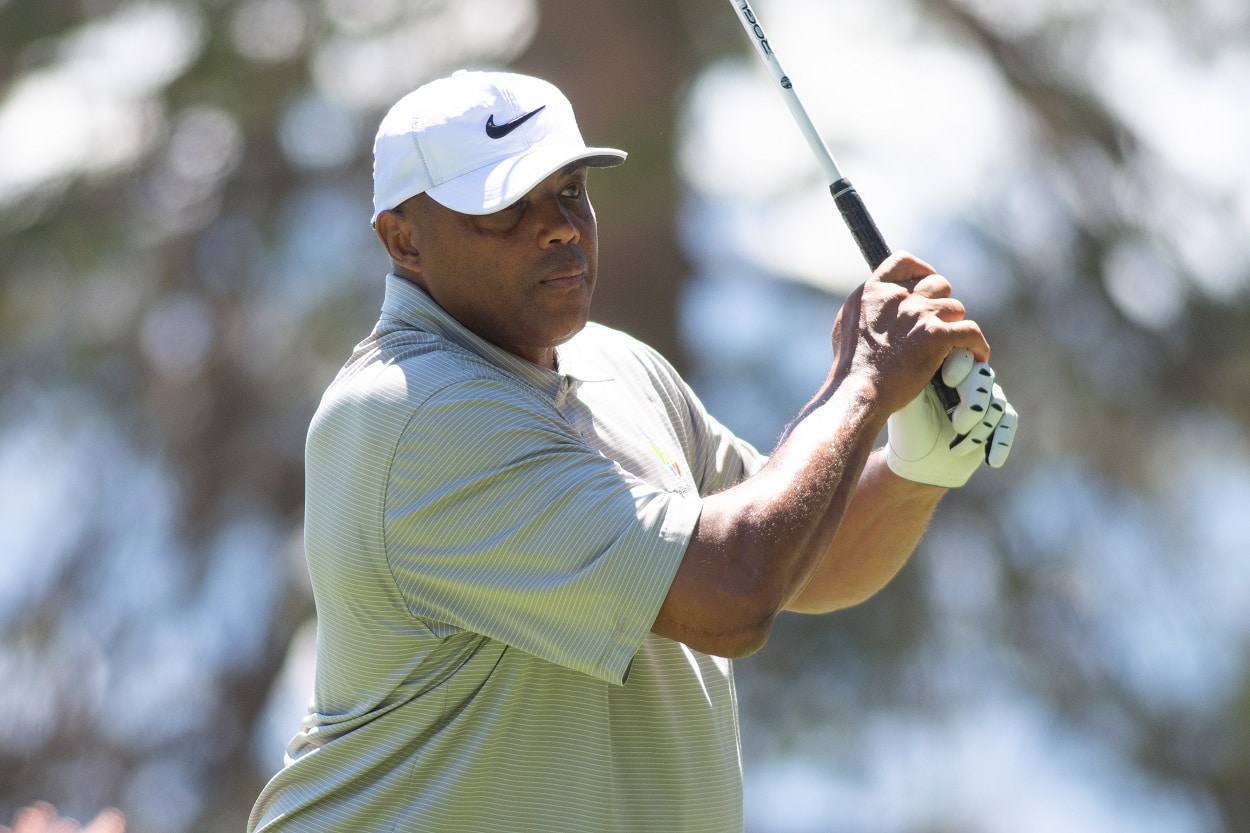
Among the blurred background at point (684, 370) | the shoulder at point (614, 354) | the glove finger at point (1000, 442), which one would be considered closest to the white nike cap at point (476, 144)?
the shoulder at point (614, 354)

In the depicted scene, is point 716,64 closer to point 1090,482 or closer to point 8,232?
point 1090,482

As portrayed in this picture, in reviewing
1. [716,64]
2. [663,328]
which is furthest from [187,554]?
[716,64]

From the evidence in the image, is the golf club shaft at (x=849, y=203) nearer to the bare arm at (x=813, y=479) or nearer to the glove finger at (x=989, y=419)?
the bare arm at (x=813, y=479)

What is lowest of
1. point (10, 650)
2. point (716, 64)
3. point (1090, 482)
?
point (1090, 482)

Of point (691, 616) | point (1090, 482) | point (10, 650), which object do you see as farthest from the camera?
point (1090, 482)

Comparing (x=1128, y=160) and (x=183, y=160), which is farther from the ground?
(x=183, y=160)

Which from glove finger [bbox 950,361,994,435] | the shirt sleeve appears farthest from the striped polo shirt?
glove finger [bbox 950,361,994,435]

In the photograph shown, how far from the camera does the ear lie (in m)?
2.28

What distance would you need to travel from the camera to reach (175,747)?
18.9ft

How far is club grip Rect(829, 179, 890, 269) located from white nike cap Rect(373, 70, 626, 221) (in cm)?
31

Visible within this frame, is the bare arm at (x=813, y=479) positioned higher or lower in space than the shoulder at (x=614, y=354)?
lower

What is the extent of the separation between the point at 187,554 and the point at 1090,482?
3.15 m

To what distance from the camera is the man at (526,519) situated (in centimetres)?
193

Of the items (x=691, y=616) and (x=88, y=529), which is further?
(x=88, y=529)
